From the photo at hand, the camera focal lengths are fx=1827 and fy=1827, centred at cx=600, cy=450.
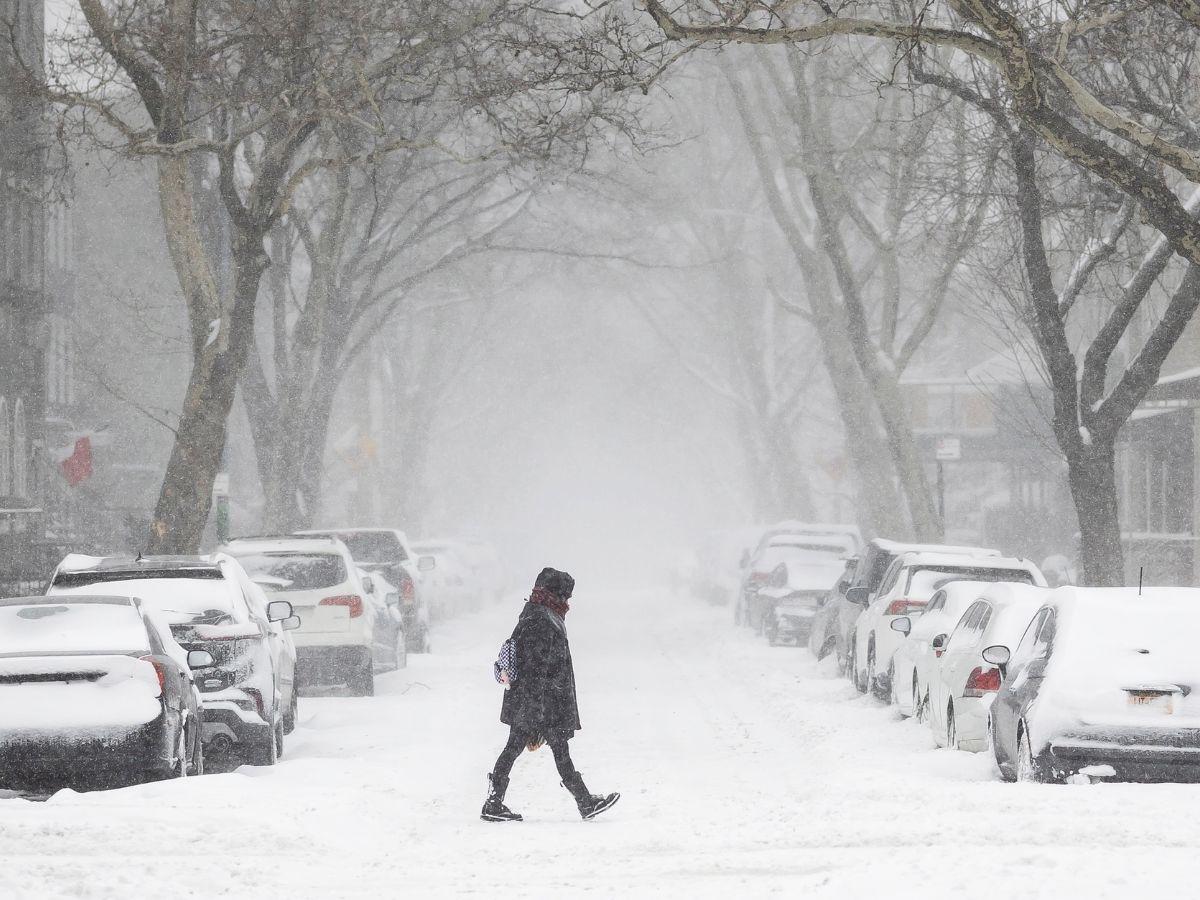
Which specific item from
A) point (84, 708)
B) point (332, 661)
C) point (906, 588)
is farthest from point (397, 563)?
point (84, 708)

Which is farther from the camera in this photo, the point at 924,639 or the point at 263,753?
the point at 924,639

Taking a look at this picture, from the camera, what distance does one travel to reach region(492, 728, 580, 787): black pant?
35.0ft

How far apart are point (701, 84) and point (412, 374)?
13.5 m

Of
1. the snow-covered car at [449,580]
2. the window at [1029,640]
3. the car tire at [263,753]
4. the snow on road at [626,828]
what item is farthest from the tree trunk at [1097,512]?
the snow-covered car at [449,580]

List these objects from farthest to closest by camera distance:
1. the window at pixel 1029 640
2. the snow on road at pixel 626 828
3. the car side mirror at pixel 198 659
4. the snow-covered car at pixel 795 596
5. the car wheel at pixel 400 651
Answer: the snow-covered car at pixel 795 596
the car wheel at pixel 400 651
the window at pixel 1029 640
the car side mirror at pixel 198 659
the snow on road at pixel 626 828

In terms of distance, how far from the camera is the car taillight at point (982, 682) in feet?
44.3

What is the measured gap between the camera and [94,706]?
34.5 ft

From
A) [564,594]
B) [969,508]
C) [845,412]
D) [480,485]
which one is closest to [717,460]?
[480,485]

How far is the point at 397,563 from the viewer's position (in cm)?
2502

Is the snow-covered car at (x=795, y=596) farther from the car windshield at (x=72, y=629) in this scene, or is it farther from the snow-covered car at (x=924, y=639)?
the car windshield at (x=72, y=629)

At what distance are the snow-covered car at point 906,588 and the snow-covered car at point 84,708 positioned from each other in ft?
29.6

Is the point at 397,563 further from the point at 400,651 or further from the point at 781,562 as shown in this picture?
the point at 781,562

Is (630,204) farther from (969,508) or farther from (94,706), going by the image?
(969,508)

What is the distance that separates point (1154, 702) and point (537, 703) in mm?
3677
